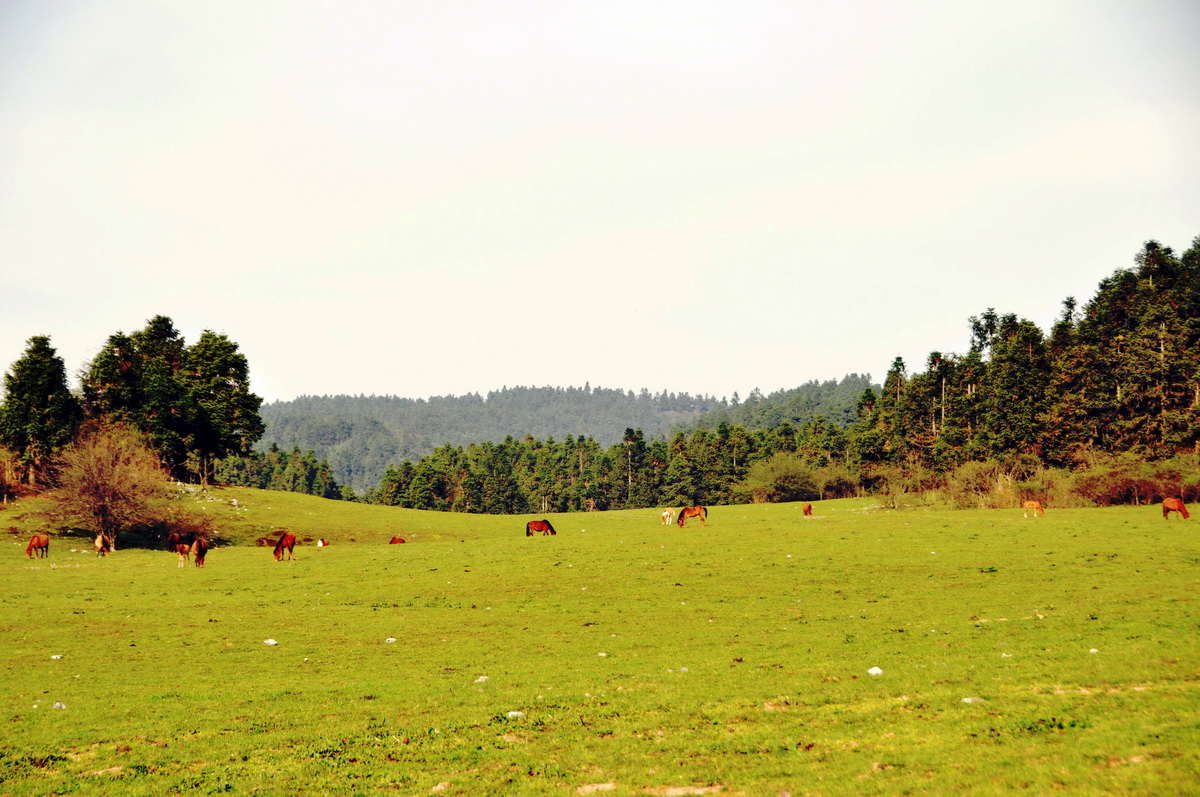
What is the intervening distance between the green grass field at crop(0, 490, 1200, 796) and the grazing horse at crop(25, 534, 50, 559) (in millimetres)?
9895

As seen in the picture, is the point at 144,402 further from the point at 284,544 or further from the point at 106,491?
the point at 284,544

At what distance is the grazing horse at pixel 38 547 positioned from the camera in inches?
1932

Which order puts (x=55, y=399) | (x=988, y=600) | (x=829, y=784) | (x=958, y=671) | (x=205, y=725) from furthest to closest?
1. (x=55, y=399)
2. (x=988, y=600)
3. (x=958, y=671)
4. (x=205, y=725)
5. (x=829, y=784)

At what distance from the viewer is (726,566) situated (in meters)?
38.1

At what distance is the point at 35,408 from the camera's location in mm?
73875

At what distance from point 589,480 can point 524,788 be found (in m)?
173

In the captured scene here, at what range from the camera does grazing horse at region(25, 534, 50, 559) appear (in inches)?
1932

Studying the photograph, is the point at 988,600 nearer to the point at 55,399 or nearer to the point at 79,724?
the point at 79,724

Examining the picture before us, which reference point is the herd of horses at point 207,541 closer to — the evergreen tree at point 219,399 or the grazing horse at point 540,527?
the grazing horse at point 540,527

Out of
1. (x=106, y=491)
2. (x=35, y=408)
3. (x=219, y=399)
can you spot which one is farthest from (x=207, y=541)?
(x=219, y=399)

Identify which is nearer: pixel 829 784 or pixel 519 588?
pixel 829 784

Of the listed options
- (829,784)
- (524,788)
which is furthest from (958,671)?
(524,788)

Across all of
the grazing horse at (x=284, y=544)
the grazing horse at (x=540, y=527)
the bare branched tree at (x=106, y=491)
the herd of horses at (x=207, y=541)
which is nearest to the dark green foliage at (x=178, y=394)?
Result: the bare branched tree at (x=106, y=491)

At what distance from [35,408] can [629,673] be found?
3046 inches
